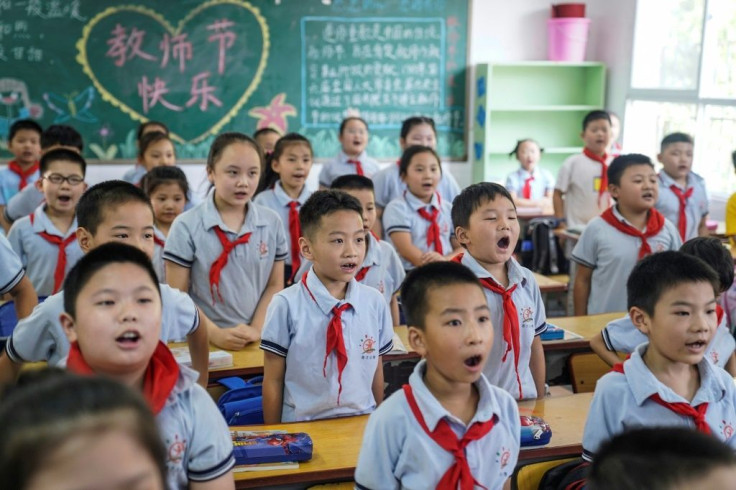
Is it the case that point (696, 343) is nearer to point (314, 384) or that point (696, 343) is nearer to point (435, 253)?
point (314, 384)

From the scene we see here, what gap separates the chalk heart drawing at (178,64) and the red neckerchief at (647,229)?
3.95 m

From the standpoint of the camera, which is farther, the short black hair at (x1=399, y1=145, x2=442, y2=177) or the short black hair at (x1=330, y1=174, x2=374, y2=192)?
the short black hair at (x1=399, y1=145, x2=442, y2=177)

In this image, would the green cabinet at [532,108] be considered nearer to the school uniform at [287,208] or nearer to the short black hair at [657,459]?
the school uniform at [287,208]

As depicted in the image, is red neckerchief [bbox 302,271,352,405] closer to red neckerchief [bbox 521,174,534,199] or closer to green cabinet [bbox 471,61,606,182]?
red neckerchief [bbox 521,174,534,199]


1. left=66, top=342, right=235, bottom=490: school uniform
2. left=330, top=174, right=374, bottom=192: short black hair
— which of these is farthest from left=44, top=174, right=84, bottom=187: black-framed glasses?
left=66, top=342, right=235, bottom=490: school uniform

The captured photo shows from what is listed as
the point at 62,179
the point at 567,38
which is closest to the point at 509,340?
the point at 62,179

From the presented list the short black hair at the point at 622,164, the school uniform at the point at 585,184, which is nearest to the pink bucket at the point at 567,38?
the school uniform at the point at 585,184

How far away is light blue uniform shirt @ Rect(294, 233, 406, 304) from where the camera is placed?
3266 mm

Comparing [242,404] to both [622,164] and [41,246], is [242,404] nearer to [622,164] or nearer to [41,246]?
[41,246]

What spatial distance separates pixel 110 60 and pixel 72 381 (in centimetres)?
603

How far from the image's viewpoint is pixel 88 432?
85cm

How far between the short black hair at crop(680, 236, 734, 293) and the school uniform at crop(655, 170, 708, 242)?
182cm

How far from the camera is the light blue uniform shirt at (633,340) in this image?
8.78 feet

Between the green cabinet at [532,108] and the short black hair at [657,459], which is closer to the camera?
the short black hair at [657,459]
